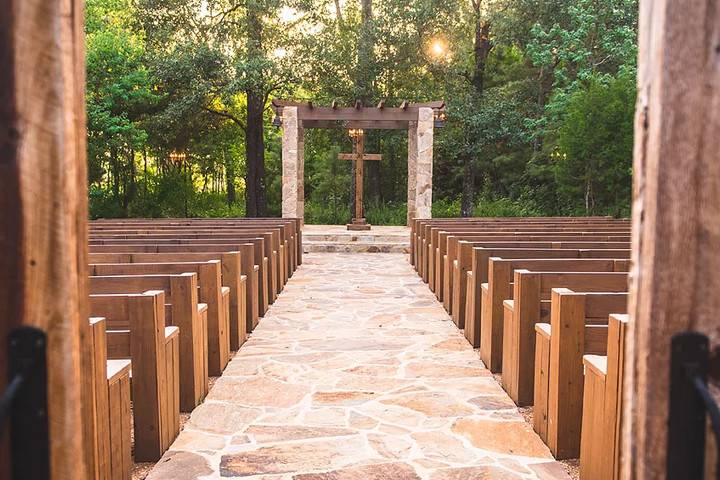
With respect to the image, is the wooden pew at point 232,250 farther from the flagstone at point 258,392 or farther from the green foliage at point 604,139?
the green foliage at point 604,139

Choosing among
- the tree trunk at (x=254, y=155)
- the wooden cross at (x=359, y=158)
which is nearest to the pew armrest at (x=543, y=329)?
the wooden cross at (x=359, y=158)

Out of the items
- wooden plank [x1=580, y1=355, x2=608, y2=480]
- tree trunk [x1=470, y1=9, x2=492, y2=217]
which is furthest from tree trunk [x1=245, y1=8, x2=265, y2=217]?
wooden plank [x1=580, y1=355, x2=608, y2=480]

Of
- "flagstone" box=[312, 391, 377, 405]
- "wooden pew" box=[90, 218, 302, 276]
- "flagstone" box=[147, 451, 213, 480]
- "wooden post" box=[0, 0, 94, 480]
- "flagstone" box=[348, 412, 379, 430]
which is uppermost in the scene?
"wooden post" box=[0, 0, 94, 480]

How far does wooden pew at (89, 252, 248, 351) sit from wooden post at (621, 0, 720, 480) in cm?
406

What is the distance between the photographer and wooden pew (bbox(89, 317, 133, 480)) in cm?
263

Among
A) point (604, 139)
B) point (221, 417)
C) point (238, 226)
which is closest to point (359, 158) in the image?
point (604, 139)

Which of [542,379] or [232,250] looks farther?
[232,250]

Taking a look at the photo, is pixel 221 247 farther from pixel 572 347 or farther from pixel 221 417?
pixel 572 347

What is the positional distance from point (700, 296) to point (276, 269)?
7.47 metres

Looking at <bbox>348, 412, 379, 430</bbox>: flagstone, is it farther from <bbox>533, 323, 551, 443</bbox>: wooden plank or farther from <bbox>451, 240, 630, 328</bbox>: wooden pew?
<bbox>451, 240, 630, 328</bbox>: wooden pew

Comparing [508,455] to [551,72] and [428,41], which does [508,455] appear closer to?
[428,41]

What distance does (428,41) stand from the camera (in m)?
21.0

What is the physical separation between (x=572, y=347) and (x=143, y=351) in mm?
2242

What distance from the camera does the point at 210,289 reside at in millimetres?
4742
